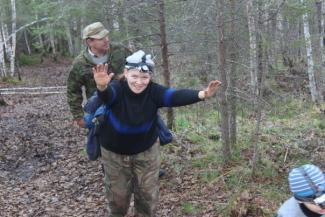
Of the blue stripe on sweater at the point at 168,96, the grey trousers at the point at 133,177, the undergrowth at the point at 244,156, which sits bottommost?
the undergrowth at the point at 244,156

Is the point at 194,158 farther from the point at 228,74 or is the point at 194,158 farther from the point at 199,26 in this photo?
the point at 199,26

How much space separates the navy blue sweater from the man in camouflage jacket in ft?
4.40

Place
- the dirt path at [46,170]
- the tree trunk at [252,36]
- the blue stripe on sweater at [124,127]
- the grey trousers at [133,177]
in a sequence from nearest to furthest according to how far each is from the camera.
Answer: the blue stripe on sweater at [124,127], the grey trousers at [133,177], the tree trunk at [252,36], the dirt path at [46,170]

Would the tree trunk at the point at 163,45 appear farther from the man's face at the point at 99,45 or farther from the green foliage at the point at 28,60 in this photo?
the green foliage at the point at 28,60

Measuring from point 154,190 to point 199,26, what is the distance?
3330mm

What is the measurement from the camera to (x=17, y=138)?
12.1 m

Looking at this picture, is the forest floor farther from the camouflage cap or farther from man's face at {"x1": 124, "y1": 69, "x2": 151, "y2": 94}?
the camouflage cap

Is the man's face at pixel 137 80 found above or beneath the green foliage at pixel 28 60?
above

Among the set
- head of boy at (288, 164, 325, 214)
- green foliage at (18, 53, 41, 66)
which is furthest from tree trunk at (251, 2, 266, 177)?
green foliage at (18, 53, 41, 66)

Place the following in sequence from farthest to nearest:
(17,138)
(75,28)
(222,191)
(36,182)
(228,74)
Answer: (75,28) < (17,138) < (36,182) < (228,74) < (222,191)

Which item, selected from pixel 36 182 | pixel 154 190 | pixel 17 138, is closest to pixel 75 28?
pixel 17 138

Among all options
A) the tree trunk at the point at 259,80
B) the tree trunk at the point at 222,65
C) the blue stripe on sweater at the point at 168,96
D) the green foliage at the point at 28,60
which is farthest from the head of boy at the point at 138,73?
the green foliage at the point at 28,60

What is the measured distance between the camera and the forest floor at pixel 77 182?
6.31 metres

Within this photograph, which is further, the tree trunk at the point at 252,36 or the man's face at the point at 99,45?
the tree trunk at the point at 252,36
